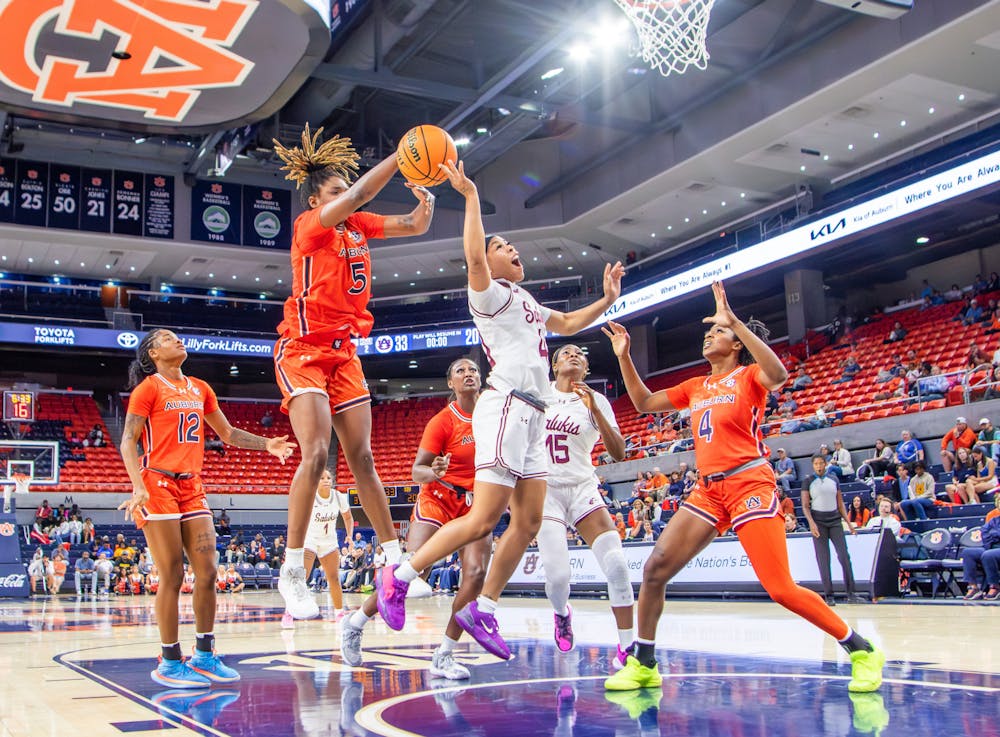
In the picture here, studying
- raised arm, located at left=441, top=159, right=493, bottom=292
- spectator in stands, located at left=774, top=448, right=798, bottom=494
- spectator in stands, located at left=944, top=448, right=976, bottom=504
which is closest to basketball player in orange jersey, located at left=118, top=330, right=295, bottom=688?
raised arm, located at left=441, top=159, right=493, bottom=292

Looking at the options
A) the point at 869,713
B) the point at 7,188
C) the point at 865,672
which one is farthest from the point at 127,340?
the point at 869,713

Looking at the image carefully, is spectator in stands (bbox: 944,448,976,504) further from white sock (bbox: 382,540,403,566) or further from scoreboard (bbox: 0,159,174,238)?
scoreboard (bbox: 0,159,174,238)

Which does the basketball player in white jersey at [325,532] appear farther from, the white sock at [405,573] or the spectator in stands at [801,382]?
the spectator in stands at [801,382]

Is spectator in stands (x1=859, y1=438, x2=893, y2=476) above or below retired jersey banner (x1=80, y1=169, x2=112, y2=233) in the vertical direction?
below

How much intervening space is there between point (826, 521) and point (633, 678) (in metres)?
7.17

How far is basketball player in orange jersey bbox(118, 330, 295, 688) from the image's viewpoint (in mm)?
5238

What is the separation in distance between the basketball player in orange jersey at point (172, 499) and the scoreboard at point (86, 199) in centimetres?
2467

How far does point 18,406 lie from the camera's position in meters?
28.3

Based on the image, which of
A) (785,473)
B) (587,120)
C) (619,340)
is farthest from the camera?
(587,120)

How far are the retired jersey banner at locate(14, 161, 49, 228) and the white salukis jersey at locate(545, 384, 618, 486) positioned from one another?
2530cm

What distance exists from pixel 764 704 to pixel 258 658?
385cm

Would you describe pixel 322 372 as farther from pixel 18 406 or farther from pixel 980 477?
pixel 18 406

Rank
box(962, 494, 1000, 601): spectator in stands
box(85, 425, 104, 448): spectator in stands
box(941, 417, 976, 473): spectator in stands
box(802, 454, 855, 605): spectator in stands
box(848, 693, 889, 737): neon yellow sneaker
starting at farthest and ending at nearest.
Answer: box(85, 425, 104, 448): spectator in stands → box(941, 417, 976, 473): spectator in stands → box(802, 454, 855, 605): spectator in stands → box(962, 494, 1000, 601): spectator in stands → box(848, 693, 889, 737): neon yellow sneaker

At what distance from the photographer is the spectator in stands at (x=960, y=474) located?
42.3 feet
